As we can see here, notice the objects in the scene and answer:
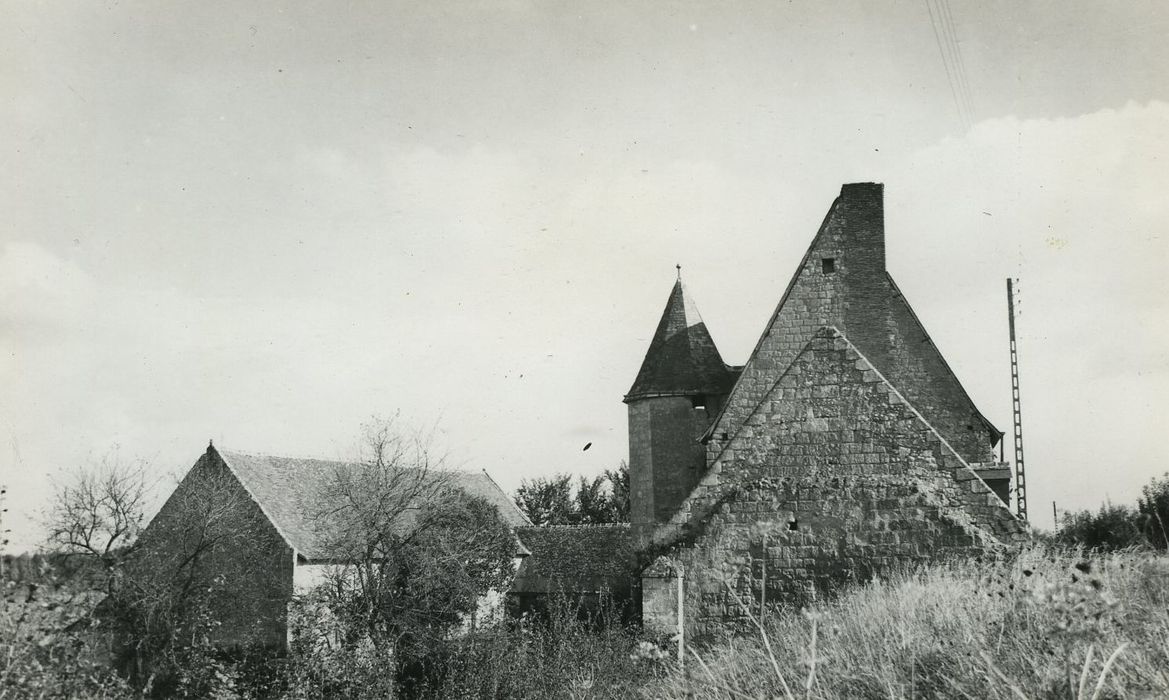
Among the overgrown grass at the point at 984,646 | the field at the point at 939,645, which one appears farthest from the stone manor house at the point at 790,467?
the overgrown grass at the point at 984,646

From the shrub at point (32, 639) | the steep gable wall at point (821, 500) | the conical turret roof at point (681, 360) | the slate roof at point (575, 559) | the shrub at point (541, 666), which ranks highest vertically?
the conical turret roof at point (681, 360)

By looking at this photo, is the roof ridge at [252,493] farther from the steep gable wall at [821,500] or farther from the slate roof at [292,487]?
the steep gable wall at [821,500]

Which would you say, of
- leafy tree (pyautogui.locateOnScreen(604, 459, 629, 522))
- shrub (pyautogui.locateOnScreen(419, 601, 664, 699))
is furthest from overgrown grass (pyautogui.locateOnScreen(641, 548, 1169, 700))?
leafy tree (pyautogui.locateOnScreen(604, 459, 629, 522))

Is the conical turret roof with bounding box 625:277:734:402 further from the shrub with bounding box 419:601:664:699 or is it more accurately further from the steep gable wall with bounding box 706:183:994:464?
the shrub with bounding box 419:601:664:699

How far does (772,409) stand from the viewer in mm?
11953

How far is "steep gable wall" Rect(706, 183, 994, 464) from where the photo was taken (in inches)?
667

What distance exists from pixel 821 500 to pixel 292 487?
2665 cm

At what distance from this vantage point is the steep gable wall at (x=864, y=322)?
55.6 feet

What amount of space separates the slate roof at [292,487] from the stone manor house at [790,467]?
12 centimetres

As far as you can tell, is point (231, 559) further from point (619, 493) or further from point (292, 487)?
point (619, 493)

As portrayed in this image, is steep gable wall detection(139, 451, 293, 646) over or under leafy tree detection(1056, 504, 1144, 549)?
under

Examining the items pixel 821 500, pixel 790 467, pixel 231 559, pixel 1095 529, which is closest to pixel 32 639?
pixel 790 467

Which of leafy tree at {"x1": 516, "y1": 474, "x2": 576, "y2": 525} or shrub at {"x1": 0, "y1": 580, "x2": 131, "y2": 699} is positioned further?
leafy tree at {"x1": 516, "y1": 474, "x2": 576, "y2": 525}

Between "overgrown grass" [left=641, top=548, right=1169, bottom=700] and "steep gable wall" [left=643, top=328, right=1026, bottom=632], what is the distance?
2171mm
